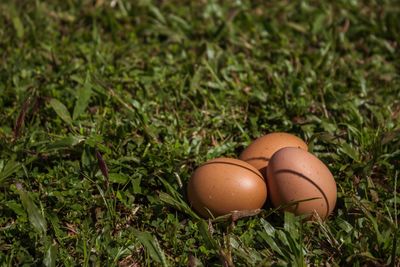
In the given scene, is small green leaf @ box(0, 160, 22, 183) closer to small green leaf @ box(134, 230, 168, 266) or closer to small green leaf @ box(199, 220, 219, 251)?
small green leaf @ box(134, 230, 168, 266)

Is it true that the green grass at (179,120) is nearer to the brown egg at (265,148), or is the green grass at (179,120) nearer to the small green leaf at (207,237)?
the small green leaf at (207,237)

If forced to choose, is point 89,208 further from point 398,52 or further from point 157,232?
point 398,52

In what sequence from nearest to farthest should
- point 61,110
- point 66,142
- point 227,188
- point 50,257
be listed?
point 50,257
point 227,188
point 66,142
point 61,110

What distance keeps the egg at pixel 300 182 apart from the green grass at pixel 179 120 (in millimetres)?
85

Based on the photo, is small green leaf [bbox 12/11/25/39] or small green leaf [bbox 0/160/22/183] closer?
small green leaf [bbox 0/160/22/183]

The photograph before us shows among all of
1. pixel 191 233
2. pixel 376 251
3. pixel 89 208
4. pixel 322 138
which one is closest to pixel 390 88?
pixel 322 138

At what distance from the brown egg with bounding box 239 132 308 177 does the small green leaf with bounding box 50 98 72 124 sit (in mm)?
1035

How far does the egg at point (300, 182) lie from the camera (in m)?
2.50

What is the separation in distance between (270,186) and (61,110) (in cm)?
132

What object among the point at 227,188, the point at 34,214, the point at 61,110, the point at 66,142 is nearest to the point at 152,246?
the point at 227,188

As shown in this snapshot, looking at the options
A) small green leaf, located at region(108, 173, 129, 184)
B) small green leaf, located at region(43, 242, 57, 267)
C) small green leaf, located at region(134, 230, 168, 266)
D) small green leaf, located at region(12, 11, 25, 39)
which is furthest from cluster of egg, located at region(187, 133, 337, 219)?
small green leaf, located at region(12, 11, 25, 39)

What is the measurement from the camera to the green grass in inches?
99.8

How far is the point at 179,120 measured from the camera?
10.9 ft

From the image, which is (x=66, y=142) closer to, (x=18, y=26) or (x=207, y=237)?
(x=207, y=237)
